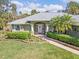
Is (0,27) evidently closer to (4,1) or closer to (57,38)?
(4,1)

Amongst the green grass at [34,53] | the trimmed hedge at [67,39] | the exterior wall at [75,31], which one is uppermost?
the exterior wall at [75,31]

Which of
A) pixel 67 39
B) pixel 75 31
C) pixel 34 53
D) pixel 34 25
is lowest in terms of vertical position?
pixel 34 53

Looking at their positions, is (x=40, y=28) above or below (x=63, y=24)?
below

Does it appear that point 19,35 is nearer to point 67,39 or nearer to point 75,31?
point 75,31

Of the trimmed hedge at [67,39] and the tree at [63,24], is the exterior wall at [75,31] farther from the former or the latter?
the trimmed hedge at [67,39]

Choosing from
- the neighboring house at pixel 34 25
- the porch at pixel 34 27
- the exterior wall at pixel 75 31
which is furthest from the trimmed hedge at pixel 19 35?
the porch at pixel 34 27

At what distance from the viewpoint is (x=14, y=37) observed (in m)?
39.7

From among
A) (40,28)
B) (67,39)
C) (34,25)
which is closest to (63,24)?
(67,39)

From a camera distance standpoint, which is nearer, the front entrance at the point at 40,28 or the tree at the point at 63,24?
the tree at the point at 63,24

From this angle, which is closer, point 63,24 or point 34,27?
point 63,24

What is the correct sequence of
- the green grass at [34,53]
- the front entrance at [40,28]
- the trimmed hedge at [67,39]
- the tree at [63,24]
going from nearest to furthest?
the green grass at [34,53]
the trimmed hedge at [67,39]
the tree at [63,24]
the front entrance at [40,28]

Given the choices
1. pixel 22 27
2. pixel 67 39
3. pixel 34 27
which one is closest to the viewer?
pixel 67 39

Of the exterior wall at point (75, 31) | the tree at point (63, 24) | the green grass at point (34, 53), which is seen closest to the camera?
the green grass at point (34, 53)

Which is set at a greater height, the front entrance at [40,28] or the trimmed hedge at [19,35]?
the front entrance at [40,28]
